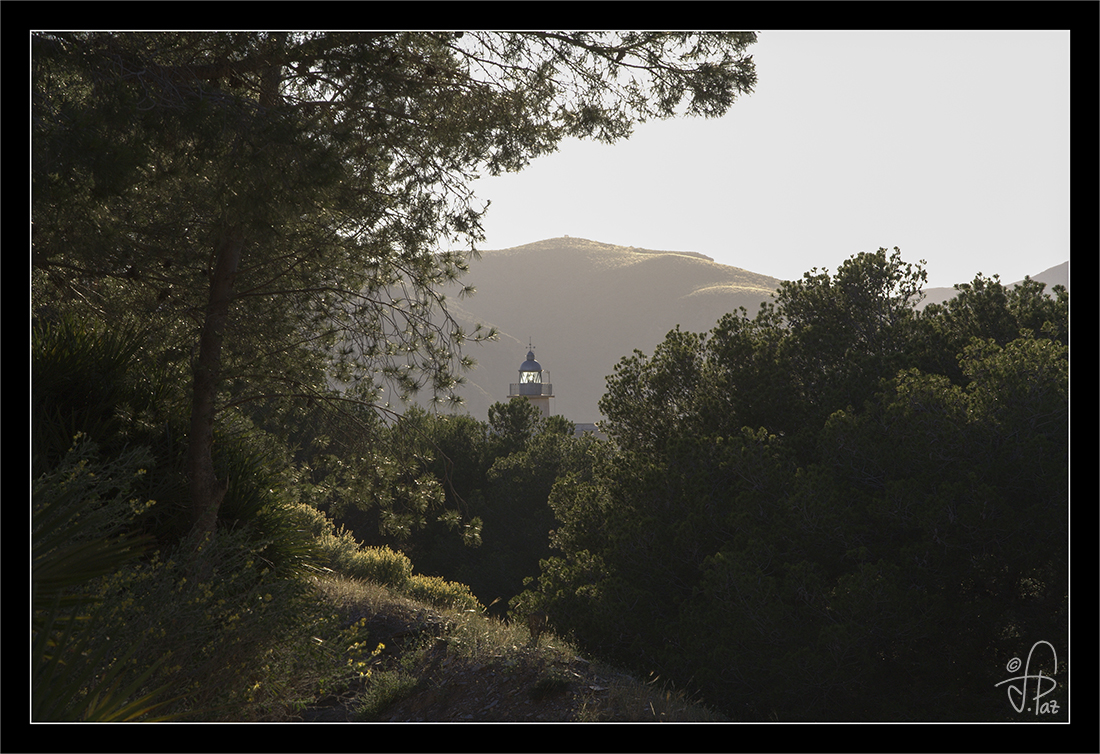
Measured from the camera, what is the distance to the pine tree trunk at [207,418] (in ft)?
18.0

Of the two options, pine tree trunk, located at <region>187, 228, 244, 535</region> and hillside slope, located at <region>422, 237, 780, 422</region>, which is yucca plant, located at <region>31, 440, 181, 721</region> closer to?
pine tree trunk, located at <region>187, 228, 244, 535</region>

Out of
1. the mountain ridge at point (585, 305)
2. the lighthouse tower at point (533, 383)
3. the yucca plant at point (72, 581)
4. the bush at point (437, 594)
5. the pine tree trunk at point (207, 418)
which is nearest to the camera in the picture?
the yucca plant at point (72, 581)

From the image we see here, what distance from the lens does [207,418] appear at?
549 cm

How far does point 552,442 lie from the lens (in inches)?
848

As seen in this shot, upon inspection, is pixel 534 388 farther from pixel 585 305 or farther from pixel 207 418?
pixel 585 305

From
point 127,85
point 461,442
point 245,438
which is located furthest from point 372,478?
point 461,442

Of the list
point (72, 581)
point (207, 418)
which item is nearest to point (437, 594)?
point (207, 418)

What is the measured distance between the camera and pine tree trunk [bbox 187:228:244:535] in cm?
548

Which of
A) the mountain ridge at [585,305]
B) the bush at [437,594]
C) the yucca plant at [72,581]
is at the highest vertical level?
the mountain ridge at [585,305]

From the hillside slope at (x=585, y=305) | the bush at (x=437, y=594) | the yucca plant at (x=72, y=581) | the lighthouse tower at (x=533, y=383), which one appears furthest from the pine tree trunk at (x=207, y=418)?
the hillside slope at (x=585, y=305)

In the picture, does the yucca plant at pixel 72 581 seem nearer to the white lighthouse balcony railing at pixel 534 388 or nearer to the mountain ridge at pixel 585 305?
the white lighthouse balcony railing at pixel 534 388

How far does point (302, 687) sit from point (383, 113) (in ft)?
14.0

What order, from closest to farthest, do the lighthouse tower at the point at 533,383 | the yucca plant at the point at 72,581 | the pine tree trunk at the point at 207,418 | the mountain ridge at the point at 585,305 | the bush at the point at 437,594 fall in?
the yucca plant at the point at 72,581
the pine tree trunk at the point at 207,418
the bush at the point at 437,594
the lighthouse tower at the point at 533,383
the mountain ridge at the point at 585,305
